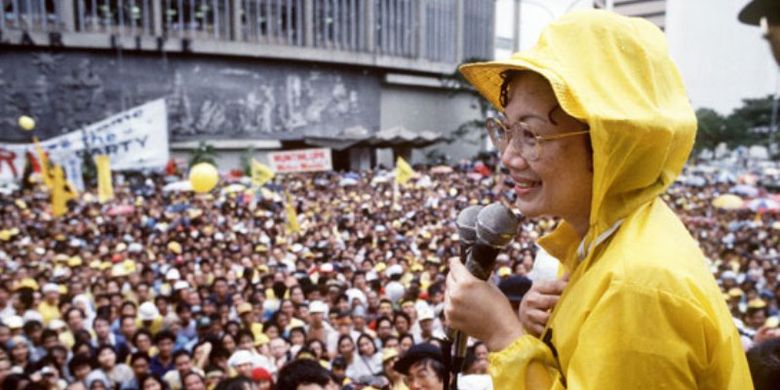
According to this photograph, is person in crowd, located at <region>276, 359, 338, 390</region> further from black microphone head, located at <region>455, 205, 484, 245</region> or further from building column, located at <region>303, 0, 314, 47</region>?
building column, located at <region>303, 0, 314, 47</region>

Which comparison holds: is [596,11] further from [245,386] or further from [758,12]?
[245,386]

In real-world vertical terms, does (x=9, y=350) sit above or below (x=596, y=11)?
below

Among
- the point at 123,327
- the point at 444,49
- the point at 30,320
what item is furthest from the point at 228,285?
the point at 444,49

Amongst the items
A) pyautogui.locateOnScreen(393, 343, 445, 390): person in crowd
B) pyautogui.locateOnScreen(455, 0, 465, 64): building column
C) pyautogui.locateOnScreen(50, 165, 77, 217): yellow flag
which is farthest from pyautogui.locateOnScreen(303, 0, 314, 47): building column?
pyautogui.locateOnScreen(393, 343, 445, 390): person in crowd

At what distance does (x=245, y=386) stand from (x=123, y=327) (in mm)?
3415

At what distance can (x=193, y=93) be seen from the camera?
31.3 metres

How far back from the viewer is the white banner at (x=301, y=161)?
15.3 m

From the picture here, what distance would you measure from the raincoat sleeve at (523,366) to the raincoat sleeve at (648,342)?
108mm

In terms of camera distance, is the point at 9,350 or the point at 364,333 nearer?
the point at 9,350

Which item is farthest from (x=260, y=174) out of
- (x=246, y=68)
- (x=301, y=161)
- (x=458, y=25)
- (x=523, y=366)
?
(x=458, y=25)

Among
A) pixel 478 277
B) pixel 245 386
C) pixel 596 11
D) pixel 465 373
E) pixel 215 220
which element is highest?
pixel 596 11

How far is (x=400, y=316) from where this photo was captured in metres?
6.71

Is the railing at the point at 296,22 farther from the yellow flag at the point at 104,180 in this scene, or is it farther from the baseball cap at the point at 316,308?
the baseball cap at the point at 316,308

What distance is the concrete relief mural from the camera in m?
27.5
